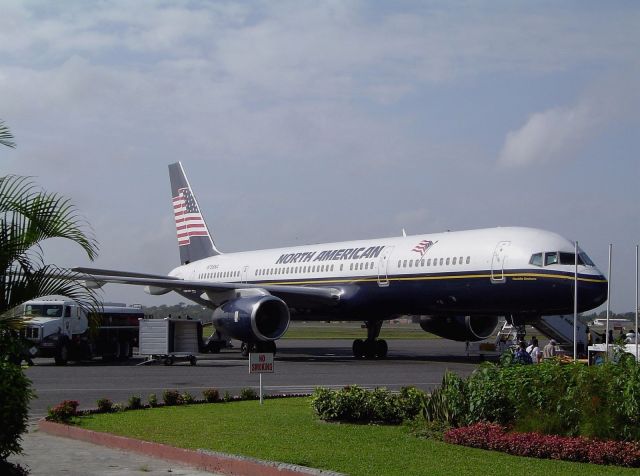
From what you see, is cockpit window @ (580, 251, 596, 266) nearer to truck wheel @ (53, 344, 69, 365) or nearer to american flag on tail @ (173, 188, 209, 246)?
truck wheel @ (53, 344, 69, 365)

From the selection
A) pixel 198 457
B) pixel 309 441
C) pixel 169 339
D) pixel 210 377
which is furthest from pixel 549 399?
pixel 169 339

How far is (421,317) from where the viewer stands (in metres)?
33.8

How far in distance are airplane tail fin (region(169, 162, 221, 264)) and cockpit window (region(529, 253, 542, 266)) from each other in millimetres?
22080

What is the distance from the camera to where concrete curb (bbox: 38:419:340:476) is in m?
9.06

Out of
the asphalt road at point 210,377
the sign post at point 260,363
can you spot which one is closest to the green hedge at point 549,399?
the sign post at point 260,363

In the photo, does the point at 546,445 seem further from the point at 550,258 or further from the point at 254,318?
the point at 254,318

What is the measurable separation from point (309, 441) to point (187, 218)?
37.0 metres

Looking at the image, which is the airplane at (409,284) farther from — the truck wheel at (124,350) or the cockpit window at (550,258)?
the truck wheel at (124,350)

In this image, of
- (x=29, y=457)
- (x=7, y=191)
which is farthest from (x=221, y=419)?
(x=7, y=191)

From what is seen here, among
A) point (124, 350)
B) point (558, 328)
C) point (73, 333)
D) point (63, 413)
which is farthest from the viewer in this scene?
point (124, 350)

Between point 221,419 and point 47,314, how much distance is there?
18.9 meters

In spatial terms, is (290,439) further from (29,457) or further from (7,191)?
(7,191)

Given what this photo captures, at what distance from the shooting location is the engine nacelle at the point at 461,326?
3306 centimetres

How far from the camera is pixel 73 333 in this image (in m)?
31.2
